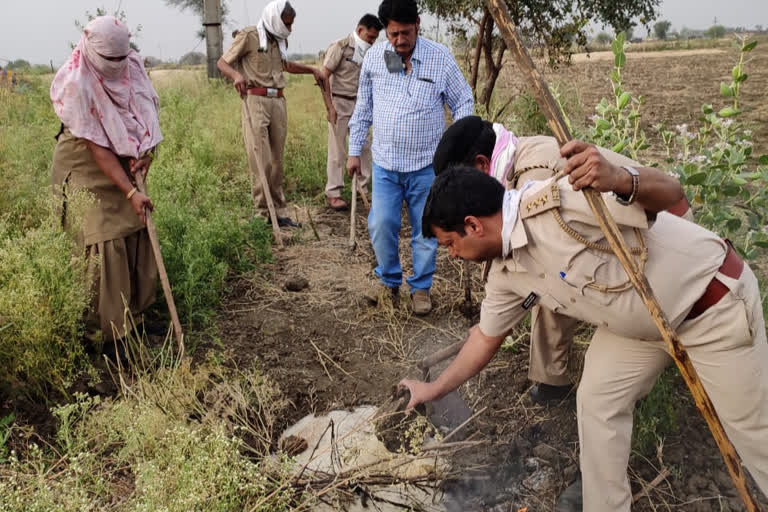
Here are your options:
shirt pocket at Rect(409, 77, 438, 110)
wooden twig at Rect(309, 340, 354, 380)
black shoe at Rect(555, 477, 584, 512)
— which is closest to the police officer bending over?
black shoe at Rect(555, 477, 584, 512)

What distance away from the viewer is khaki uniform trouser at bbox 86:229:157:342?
12.0ft

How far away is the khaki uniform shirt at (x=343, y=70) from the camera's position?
698 centimetres

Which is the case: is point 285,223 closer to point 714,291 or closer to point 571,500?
point 571,500

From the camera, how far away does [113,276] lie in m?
3.72

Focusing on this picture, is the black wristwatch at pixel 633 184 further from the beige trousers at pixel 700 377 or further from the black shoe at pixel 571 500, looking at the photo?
the black shoe at pixel 571 500

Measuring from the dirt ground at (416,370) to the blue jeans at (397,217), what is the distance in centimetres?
29

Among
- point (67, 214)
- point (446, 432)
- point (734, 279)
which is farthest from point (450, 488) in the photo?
point (67, 214)

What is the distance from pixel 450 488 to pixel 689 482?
1.08 meters

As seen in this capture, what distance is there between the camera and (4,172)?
215 inches

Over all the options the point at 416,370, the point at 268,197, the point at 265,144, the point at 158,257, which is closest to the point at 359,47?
the point at 265,144

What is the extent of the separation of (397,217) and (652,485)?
2.32 meters

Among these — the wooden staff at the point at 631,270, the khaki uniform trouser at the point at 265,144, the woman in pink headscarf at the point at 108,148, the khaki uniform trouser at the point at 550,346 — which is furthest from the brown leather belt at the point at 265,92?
the wooden staff at the point at 631,270

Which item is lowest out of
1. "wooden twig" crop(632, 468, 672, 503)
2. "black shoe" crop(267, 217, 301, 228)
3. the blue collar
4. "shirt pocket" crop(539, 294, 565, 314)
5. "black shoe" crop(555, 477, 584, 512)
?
"black shoe" crop(555, 477, 584, 512)

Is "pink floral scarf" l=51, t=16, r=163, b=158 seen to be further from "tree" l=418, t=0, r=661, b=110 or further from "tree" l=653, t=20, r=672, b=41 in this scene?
"tree" l=653, t=20, r=672, b=41
